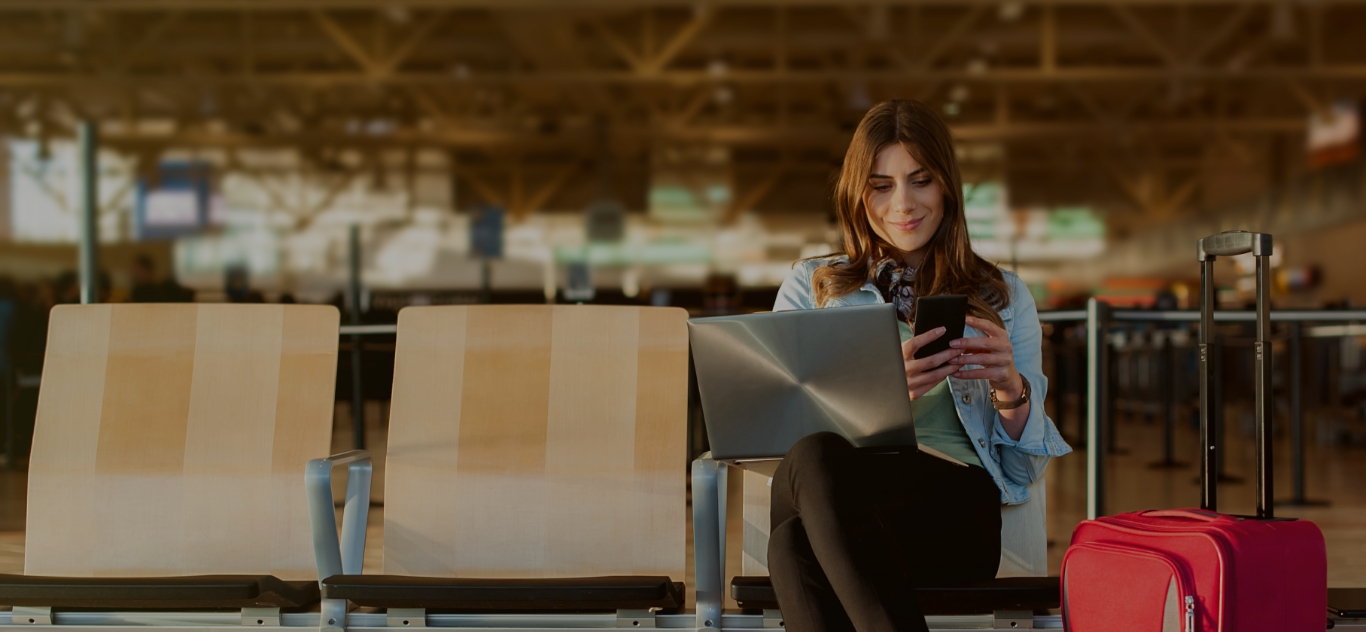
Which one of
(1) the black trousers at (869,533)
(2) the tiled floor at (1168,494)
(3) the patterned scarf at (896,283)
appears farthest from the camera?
(2) the tiled floor at (1168,494)

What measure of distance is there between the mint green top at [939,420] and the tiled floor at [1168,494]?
1411 mm

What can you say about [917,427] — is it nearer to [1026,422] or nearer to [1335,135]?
[1026,422]

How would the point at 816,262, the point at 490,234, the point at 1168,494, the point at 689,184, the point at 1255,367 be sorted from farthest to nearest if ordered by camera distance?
1. the point at 689,184
2. the point at 490,234
3. the point at 1168,494
4. the point at 816,262
5. the point at 1255,367

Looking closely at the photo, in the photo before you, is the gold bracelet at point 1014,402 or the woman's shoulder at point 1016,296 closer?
the gold bracelet at point 1014,402

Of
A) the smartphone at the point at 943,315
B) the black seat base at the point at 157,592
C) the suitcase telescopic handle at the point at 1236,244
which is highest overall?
the suitcase telescopic handle at the point at 1236,244

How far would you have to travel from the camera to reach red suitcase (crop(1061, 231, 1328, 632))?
1442 millimetres

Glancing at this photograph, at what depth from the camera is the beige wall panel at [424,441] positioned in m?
2.02

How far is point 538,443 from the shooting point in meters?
2.05

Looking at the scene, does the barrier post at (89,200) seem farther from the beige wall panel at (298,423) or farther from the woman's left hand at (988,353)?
the woman's left hand at (988,353)

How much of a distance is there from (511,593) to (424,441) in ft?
1.57

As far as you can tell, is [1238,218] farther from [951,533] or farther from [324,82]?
[951,533]

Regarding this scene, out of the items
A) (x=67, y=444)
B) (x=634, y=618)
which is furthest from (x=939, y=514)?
(x=67, y=444)

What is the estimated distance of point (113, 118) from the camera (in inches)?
587

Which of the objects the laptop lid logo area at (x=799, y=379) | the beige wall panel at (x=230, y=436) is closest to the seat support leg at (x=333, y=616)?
the beige wall panel at (x=230, y=436)
